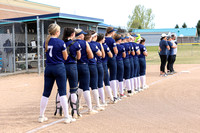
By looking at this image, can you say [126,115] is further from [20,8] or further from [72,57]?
[20,8]

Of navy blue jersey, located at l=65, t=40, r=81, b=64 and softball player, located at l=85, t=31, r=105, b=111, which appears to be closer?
navy blue jersey, located at l=65, t=40, r=81, b=64

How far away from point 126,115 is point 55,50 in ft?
7.38

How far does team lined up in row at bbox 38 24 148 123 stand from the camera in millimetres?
5555

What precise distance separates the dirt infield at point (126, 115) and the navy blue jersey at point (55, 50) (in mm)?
1337

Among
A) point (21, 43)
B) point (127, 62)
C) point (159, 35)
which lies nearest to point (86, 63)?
point (127, 62)

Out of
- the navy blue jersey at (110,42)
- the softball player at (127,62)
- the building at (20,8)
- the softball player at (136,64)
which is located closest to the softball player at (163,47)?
the softball player at (136,64)

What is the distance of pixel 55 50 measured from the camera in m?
5.48

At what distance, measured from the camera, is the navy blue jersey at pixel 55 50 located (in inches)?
215

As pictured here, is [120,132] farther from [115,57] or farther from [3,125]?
[115,57]

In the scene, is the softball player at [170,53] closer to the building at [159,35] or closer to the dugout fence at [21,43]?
the dugout fence at [21,43]

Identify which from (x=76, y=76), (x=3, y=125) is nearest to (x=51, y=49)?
(x=76, y=76)

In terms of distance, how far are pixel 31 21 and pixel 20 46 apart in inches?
62.1

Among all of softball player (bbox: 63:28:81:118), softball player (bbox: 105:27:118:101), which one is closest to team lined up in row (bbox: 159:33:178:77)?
softball player (bbox: 105:27:118:101)

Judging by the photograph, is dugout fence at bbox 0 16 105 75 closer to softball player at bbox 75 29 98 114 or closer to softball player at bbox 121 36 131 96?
softball player at bbox 121 36 131 96
